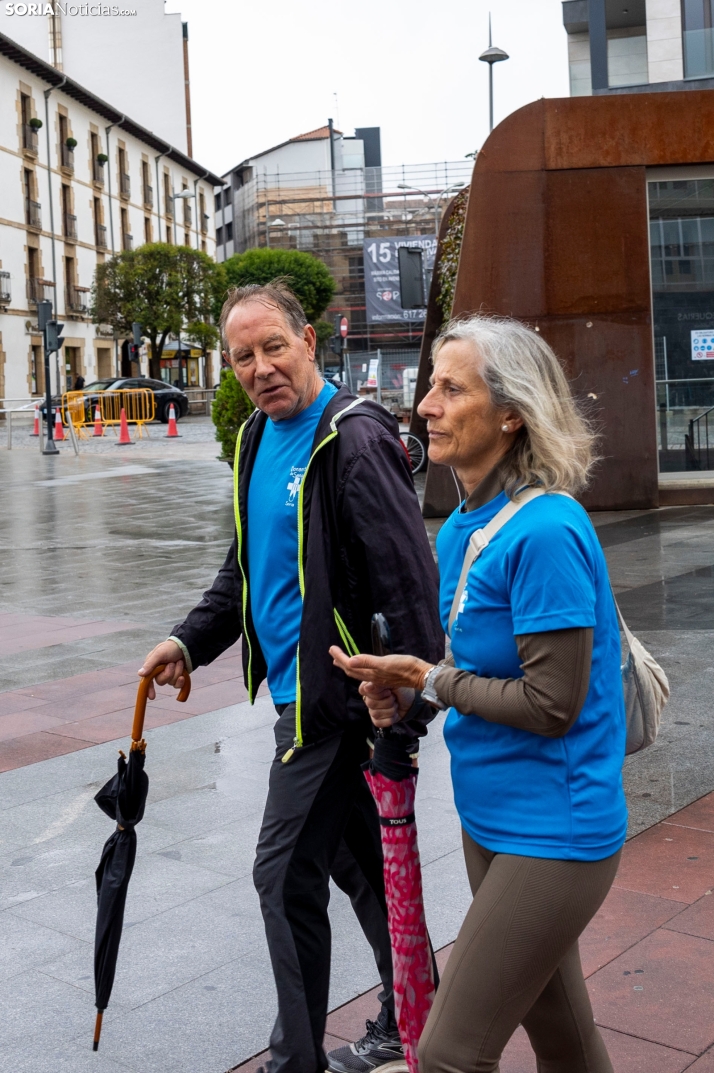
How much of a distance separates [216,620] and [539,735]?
4.30 ft

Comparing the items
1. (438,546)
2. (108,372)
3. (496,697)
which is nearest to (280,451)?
(438,546)

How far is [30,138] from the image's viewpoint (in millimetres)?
51438

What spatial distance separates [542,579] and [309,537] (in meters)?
0.84

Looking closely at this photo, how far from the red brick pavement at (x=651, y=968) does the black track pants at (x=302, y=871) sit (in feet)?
1.20

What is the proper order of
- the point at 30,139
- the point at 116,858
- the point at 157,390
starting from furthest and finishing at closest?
the point at 30,139 → the point at 157,390 → the point at 116,858

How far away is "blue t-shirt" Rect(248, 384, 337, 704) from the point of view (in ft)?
9.28

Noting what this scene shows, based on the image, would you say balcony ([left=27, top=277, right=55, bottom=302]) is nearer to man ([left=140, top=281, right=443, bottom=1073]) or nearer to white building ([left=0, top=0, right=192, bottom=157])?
white building ([left=0, top=0, right=192, bottom=157])

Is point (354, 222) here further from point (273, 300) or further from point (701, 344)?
point (273, 300)

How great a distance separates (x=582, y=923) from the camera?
206 centimetres

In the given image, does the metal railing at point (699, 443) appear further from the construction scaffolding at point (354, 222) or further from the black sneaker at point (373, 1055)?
the construction scaffolding at point (354, 222)

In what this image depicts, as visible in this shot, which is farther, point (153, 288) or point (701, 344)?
point (153, 288)

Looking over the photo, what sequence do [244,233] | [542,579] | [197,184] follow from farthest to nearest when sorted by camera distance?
[244,233] < [197,184] < [542,579]

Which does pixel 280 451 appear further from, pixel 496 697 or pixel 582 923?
pixel 582 923

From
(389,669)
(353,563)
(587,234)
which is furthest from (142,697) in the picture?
(587,234)
